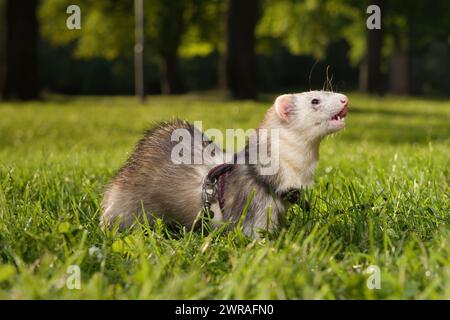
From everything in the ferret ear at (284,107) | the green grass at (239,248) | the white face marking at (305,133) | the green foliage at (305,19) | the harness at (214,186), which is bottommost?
the green grass at (239,248)

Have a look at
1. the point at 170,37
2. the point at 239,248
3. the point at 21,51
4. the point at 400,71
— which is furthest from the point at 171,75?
the point at 239,248

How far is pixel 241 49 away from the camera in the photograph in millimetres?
18391

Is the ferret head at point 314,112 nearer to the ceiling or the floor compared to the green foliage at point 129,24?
nearer to the floor

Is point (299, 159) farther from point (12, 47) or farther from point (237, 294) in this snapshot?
point (12, 47)

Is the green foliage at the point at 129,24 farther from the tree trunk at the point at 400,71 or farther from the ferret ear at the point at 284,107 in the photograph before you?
the ferret ear at the point at 284,107

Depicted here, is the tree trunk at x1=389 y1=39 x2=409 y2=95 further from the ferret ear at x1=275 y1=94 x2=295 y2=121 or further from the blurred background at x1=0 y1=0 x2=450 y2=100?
the ferret ear at x1=275 y1=94 x2=295 y2=121

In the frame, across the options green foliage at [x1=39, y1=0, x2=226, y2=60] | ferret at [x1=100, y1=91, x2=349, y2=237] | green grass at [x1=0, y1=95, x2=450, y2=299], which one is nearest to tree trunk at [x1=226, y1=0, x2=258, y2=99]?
green grass at [x1=0, y1=95, x2=450, y2=299]

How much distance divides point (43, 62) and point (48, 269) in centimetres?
4199

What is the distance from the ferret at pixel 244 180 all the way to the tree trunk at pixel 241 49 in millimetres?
14701

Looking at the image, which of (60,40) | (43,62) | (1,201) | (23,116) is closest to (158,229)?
(1,201)

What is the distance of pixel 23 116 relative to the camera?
46.5 feet

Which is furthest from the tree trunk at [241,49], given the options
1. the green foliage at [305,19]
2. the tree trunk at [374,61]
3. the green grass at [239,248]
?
the green grass at [239,248]

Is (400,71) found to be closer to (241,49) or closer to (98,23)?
(98,23)

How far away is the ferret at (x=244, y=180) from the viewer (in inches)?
130
